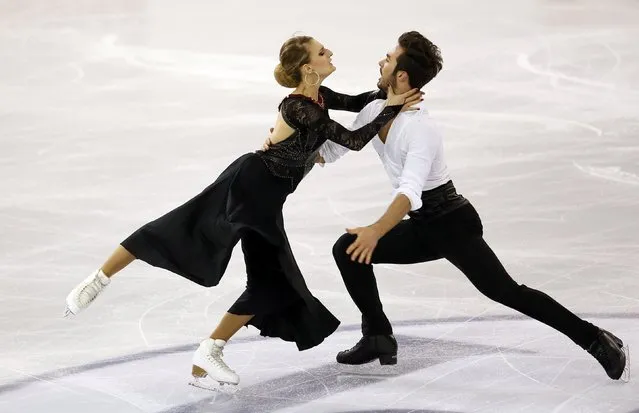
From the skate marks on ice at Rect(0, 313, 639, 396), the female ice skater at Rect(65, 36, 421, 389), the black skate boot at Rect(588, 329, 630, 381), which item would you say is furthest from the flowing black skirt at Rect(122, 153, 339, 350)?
the black skate boot at Rect(588, 329, 630, 381)

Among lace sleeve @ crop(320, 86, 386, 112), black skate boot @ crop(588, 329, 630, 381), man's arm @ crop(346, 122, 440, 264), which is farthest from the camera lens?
lace sleeve @ crop(320, 86, 386, 112)

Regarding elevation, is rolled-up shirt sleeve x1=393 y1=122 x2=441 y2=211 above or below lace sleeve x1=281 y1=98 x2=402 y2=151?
below

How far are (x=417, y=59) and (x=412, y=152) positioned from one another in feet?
1.13

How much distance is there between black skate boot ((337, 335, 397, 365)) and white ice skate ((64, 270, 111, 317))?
0.97 m

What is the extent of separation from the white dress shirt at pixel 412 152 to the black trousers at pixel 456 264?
0.53ft

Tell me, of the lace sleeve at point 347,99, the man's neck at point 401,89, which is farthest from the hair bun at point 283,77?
the man's neck at point 401,89

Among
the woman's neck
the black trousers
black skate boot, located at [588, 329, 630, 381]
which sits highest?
the woman's neck

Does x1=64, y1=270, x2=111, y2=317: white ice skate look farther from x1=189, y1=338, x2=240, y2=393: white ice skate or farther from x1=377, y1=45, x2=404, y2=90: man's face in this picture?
x1=377, y1=45, x2=404, y2=90: man's face

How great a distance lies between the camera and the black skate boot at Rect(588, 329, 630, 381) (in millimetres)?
4078

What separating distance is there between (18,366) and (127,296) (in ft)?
2.90

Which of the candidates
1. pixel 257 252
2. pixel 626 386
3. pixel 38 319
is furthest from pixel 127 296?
pixel 626 386

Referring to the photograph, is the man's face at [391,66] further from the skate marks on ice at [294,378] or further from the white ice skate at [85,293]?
the white ice skate at [85,293]

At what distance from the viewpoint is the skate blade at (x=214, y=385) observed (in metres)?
4.14

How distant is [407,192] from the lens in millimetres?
3971
